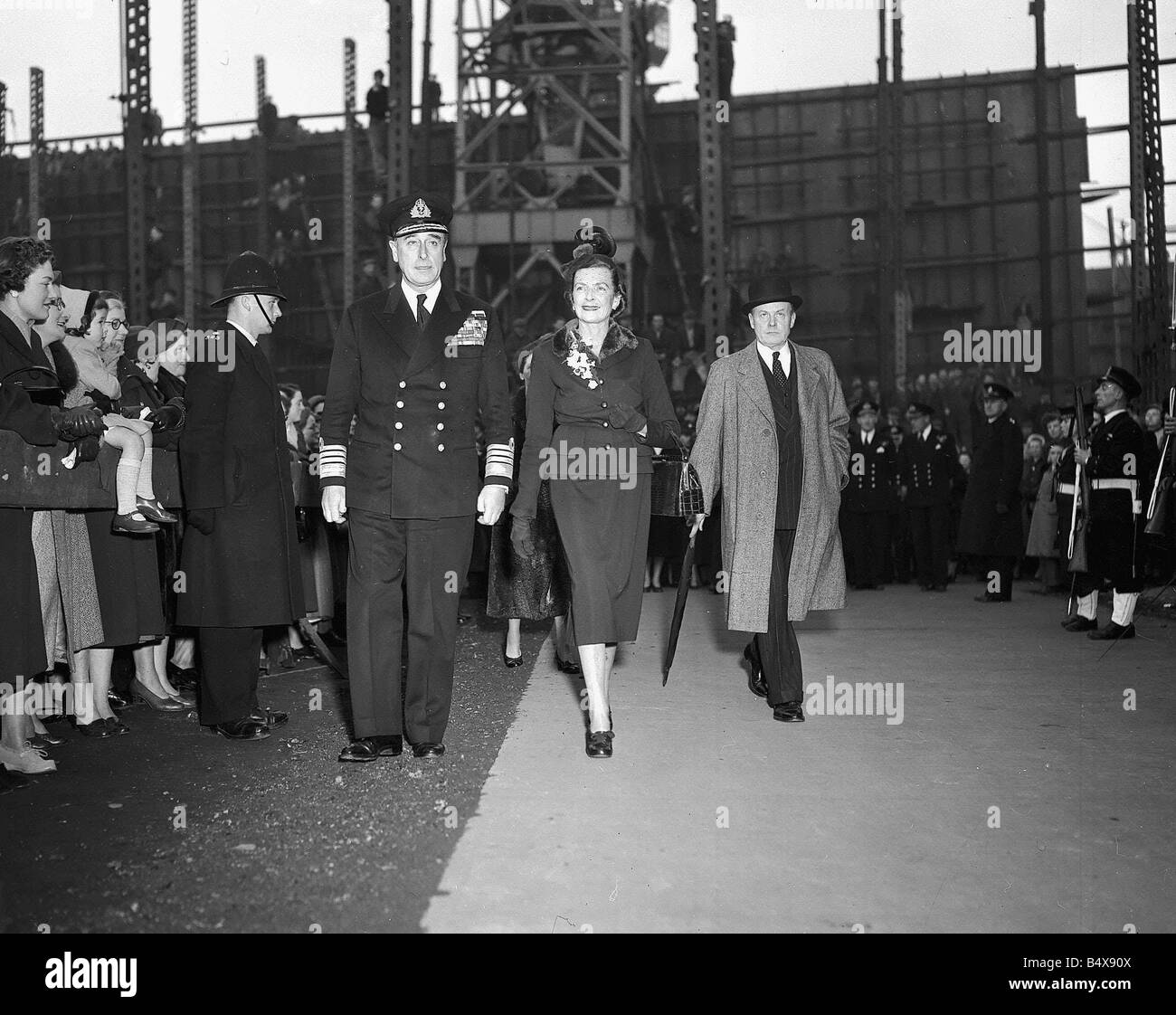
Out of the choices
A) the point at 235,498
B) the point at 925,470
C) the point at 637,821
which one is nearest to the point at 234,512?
the point at 235,498

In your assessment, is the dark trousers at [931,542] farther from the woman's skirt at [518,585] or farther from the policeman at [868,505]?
the woman's skirt at [518,585]

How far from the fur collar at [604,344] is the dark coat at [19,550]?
6.98 ft

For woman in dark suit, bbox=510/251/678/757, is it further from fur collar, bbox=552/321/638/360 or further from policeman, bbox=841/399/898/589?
policeman, bbox=841/399/898/589

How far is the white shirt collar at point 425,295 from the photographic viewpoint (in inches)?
196

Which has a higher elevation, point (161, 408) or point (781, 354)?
point (781, 354)

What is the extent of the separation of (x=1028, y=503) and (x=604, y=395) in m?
11.3

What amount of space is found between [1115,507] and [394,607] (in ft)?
22.0

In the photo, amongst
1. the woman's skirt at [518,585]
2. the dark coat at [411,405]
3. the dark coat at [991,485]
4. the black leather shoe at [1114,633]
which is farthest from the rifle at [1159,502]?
the dark coat at [411,405]

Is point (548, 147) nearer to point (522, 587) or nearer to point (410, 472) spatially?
point (522, 587)

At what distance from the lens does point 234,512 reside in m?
5.55

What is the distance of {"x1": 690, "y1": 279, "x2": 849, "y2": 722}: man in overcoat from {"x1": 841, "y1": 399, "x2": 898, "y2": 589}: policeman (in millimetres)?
7929

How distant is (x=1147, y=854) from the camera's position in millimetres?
3744

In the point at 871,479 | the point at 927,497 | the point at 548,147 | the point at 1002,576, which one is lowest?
the point at 1002,576
